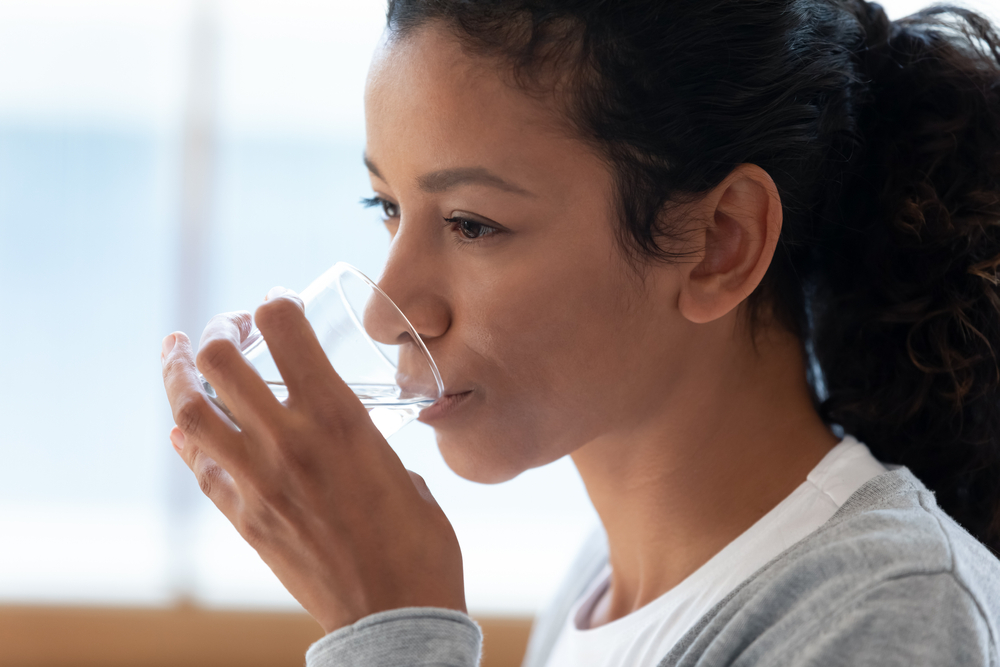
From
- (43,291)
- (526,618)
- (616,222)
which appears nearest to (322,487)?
(616,222)

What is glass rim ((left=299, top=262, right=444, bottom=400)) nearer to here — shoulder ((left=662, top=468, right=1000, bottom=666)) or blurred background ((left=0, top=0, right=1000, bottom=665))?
shoulder ((left=662, top=468, right=1000, bottom=666))

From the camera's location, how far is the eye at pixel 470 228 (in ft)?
2.70

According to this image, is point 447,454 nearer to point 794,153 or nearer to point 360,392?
point 360,392

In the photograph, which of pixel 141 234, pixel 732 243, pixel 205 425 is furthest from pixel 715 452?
pixel 141 234

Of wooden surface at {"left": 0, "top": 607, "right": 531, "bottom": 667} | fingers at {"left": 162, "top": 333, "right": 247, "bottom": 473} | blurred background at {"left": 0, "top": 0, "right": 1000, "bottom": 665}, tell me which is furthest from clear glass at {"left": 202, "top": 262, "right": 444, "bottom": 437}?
wooden surface at {"left": 0, "top": 607, "right": 531, "bottom": 667}

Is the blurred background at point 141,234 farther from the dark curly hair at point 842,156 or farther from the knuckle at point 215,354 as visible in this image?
the knuckle at point 215,354

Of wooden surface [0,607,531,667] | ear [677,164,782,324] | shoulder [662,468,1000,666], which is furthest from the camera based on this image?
wooden surface [0,607,531,667]

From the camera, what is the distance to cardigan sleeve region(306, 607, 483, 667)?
653 mm

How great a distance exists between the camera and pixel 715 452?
0.93 m

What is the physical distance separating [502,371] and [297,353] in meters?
0.23

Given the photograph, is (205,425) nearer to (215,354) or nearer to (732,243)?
(215,354)

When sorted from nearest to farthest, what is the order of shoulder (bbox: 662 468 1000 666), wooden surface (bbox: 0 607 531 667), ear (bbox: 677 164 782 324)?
shoulder (bbox: 662 468 1000 666) < ear (bbox: 677 164 782 324) < wooden surface (bbox: 0 607 531 667)

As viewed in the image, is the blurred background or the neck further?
the blurred background

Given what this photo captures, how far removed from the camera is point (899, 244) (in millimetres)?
936
